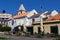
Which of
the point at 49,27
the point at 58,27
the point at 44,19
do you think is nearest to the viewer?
the point at 58,27

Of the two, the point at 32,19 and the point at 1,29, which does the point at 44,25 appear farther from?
the point at 1,29

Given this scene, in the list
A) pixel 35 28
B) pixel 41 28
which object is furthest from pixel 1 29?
pixel 41 28

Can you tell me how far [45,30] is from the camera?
5312cm

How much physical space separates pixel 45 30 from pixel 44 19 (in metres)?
5.78

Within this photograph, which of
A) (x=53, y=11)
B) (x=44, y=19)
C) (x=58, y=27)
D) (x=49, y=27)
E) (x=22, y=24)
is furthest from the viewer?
(x=22, y=24)

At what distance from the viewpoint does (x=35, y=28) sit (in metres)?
58.4

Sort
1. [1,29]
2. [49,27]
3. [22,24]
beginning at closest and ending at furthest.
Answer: [49,27] < [22,24] < [1,29]

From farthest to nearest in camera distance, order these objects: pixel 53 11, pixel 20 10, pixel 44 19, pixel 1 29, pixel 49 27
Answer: pixel 20 10 < pixel 1 29 < pixel 53 11 < pixel 44 19 < pixel 49 27

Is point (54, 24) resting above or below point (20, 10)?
below

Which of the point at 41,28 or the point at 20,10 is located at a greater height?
the point at 20,10

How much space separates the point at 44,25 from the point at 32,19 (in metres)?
11.4

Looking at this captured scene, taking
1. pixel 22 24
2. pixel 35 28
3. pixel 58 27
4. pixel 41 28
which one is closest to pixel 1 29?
pixel 22 24

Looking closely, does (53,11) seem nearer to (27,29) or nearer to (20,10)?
(27,29)

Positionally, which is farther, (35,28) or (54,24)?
(35,28)
